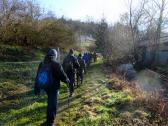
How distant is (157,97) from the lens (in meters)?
14.7

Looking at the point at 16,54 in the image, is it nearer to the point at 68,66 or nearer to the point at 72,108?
the point at 68,66

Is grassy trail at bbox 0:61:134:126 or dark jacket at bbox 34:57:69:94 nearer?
dark jacket at bbox 34:57:69:94

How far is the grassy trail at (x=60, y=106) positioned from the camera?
35.8 feet

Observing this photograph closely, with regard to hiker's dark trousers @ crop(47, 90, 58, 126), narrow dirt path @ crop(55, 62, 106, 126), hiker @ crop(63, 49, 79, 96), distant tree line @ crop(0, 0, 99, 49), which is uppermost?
distant tree line @ crop(0, 0, 99, 49)

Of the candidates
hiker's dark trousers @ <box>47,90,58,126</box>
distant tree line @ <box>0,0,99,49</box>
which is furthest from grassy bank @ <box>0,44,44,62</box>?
hiker's dark trousers @ <box>47,90,58,126</box>

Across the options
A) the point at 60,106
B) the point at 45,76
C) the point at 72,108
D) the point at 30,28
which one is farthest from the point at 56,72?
the point at 30,28

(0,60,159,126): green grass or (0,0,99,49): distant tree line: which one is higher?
(0,0,99,49): distant tree line

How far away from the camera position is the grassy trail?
10.9m

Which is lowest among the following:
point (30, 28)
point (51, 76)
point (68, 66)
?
point (68, 66)

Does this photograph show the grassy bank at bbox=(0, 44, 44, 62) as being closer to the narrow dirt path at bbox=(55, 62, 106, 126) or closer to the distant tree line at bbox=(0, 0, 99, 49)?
the distant tree line at bbox=(0, 0, 99, 49)

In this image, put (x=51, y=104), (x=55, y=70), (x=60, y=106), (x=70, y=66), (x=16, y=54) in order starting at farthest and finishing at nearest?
(x=16, y=54), (x=70, y=66), (x=60, y=106), (x=51, y=104), (x=55, y=70)

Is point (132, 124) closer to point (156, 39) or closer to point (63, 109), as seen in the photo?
point (63, 109)

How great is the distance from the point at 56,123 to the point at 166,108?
4.55 metres

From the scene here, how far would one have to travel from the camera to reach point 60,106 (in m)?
13.1
